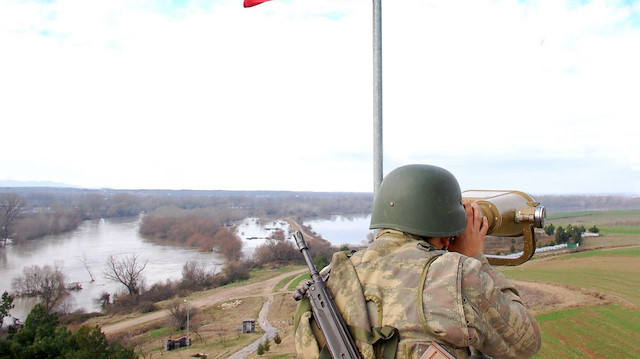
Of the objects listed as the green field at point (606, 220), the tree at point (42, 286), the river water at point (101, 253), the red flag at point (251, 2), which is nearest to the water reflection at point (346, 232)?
the river water at point (101, 253)

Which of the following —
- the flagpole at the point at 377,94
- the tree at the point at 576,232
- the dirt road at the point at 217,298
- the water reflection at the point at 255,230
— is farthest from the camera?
the water reflection at the point at 255,230

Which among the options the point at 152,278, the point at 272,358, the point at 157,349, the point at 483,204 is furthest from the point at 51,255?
the point at 483,204

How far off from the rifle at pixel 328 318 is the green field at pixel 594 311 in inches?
207

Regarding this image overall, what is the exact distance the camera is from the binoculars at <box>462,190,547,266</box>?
2.08 m

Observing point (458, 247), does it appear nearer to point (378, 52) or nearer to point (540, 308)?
point (378, 52)

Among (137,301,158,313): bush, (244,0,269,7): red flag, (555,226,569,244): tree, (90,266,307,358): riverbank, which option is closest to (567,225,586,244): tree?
(555,226,569,244): tree

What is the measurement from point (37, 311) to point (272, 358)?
6362mm

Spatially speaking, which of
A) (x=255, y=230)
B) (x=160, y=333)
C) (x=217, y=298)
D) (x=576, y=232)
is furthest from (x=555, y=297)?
(x=255, y=230)

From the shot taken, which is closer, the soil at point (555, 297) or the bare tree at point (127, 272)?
the soil at point (555, 297)

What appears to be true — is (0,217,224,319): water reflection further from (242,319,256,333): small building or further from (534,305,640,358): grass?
(534,305,640,358): grass

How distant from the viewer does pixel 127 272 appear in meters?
27.0

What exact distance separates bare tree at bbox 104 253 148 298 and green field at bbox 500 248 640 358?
22512 mm

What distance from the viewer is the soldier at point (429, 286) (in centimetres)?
142

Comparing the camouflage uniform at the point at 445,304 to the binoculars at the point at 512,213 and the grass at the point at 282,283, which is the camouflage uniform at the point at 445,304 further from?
the grass at the point at 282,283
